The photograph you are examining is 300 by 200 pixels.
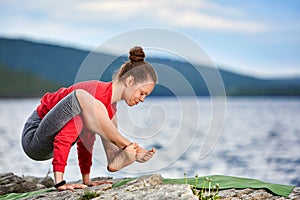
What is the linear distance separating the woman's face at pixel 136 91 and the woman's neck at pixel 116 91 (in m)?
0.04

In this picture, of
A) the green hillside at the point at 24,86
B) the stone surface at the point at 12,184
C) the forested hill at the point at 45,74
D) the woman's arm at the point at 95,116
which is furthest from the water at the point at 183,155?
the green hillside at the point at 24,86

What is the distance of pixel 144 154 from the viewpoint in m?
4.70

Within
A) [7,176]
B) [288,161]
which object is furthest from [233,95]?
[7,176]

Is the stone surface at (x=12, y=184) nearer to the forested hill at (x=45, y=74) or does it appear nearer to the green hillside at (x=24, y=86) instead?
the forested hill at (x=45, y=74)

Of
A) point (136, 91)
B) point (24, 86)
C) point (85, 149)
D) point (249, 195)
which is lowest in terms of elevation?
point (249, 195)

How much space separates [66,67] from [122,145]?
104m

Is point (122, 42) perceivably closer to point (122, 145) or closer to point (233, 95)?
point (122, 145)

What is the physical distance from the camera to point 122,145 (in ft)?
15.5

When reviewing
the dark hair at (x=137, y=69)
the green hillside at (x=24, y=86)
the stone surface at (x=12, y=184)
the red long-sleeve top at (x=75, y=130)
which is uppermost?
the green hillside at (x=24, y=86)

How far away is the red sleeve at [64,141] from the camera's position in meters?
4.70

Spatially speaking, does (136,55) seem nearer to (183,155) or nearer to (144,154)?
(144,154)

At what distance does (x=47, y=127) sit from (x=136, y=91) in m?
0.87

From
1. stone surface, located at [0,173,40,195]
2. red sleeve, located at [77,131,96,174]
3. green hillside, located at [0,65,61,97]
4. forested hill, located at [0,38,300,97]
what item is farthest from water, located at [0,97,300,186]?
green hillside, located at [0,65,61,97]

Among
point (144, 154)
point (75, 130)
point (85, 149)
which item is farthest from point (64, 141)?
point (144, 154)
